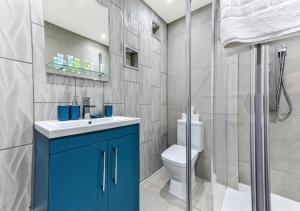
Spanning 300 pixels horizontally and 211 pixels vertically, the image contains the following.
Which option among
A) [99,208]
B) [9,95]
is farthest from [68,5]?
[99,208]

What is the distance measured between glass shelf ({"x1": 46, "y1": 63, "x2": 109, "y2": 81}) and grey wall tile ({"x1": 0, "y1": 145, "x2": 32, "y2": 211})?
1.86 ft

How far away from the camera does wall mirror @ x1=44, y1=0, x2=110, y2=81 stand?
113 cm

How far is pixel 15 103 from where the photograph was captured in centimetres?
95

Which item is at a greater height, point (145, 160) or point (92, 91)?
point (92, 91)

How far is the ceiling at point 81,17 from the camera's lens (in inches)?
45.0

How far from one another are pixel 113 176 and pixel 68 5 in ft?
4.58

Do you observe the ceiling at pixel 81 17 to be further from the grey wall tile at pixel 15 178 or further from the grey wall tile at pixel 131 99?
the grey wall tile at pixel 15 178

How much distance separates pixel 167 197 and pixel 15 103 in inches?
64.0

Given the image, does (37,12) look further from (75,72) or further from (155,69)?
(155,69)

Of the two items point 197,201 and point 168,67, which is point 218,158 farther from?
point 168,67

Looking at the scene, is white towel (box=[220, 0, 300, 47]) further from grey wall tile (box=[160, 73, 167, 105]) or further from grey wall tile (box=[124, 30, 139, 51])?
grey wall tile (box=[160, 73, 167, 105])

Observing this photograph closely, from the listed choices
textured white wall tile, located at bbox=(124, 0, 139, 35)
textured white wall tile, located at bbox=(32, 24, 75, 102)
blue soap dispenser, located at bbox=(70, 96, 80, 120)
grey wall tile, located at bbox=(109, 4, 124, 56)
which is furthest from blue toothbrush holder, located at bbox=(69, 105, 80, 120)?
textured white wall tile, located at bbox=(124, 0, 139, 35)

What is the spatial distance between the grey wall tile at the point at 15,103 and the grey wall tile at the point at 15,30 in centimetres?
6

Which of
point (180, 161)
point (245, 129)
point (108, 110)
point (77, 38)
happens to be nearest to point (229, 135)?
point (245, 129)
